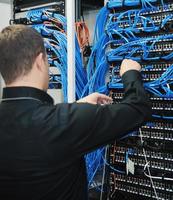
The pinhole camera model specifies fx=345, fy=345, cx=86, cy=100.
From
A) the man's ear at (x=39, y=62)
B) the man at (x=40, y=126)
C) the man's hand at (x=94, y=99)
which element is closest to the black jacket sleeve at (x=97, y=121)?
the man at (x=40, y=126)

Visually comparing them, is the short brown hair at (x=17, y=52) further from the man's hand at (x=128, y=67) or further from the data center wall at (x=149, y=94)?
the data center wall at (x=149, y=94)

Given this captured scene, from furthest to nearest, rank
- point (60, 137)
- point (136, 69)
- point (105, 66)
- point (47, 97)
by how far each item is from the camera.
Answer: point (105, 66) < point (136, 69) < point (47, 97) < point (60, 137)

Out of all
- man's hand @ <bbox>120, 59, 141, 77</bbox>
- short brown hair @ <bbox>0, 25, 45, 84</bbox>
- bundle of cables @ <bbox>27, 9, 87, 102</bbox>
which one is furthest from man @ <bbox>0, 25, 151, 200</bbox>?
bundle of cables @ <bbox>27, 9, 87, 102</bbox>

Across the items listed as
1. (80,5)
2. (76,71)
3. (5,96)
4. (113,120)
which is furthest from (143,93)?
(80,5)

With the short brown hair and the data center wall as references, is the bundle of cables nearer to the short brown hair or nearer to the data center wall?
the data center wall

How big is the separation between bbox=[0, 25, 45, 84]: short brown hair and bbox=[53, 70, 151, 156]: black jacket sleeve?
0.17 m

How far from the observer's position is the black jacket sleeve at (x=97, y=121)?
3.27 feet

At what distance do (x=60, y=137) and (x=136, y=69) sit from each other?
40 cm

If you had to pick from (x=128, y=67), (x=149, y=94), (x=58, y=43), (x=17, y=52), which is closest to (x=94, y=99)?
(x=128, y=67)

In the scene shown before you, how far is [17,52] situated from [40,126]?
243 mm

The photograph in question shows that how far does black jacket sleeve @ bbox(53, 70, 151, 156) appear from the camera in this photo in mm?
998

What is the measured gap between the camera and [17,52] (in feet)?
3.46

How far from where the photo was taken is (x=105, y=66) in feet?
5.45

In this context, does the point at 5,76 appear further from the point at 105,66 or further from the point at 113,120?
the point at 105,66
